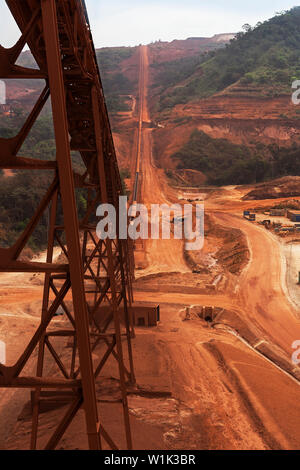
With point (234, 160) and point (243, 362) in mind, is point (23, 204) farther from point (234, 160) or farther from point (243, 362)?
point (234, 160)

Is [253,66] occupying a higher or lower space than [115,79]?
lower

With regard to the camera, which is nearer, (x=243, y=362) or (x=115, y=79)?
(x=243, y=362)

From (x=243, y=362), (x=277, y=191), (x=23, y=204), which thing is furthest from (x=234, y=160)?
(x=243, y=362)

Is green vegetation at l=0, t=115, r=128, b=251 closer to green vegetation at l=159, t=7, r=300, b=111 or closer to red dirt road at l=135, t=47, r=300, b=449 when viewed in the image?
red dirt road at l=135, t=47, r=300, b=449

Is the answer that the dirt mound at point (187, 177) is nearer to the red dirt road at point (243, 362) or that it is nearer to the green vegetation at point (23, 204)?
the green vegetation at point (23, 204)

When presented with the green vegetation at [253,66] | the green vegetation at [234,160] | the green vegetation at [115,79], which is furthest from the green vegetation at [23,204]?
the green vegetation at [253,66]

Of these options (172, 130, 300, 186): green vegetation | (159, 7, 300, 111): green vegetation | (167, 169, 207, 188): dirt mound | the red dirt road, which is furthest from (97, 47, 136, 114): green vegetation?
the red dirt road
